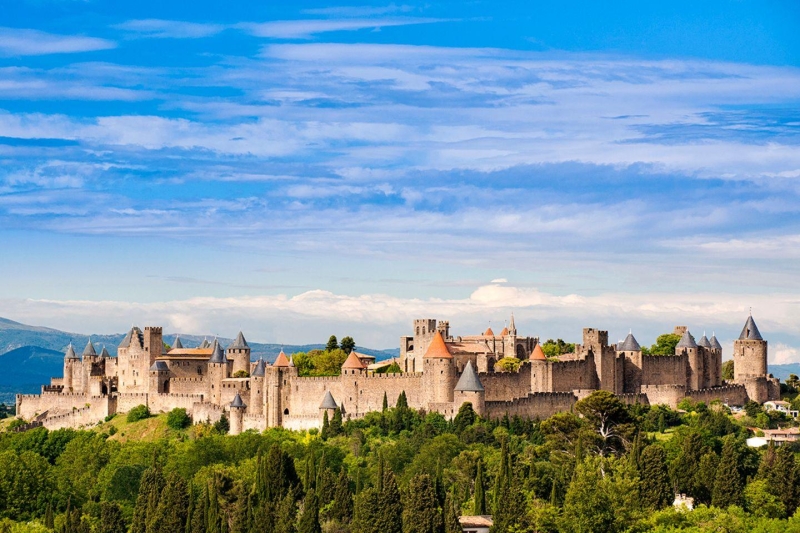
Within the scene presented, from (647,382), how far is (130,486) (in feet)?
99.6

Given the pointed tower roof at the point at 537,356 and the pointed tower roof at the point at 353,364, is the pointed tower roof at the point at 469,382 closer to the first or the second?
the pointed tower roof at the point at 537,356

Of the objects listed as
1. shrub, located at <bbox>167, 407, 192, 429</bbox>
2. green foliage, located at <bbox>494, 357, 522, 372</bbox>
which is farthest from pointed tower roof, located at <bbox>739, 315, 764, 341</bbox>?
→ shrub, located at <bbox>167, 407, 192, 429</bbox>

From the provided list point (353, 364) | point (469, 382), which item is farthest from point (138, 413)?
point (469, 382)

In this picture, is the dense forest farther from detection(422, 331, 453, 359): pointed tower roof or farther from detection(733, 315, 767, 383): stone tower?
detection(733, 315, 767, 383): stone tower

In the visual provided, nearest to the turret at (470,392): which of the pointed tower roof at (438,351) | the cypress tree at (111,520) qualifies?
the pointed tower roof at (438,351)

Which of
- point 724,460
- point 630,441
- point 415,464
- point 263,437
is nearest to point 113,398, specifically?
point 263,437

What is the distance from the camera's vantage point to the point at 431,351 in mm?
76688

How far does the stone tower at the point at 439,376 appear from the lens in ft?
249

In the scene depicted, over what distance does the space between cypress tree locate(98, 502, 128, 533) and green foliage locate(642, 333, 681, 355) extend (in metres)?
40.0

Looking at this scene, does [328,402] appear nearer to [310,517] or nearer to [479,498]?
[479,498]

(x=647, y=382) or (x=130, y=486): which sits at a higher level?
(x=647, y=382)

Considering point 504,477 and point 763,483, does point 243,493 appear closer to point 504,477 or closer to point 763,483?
point 504,477

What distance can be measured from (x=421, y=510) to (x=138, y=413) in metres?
35.5

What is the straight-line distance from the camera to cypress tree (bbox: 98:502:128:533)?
64.4 meters
